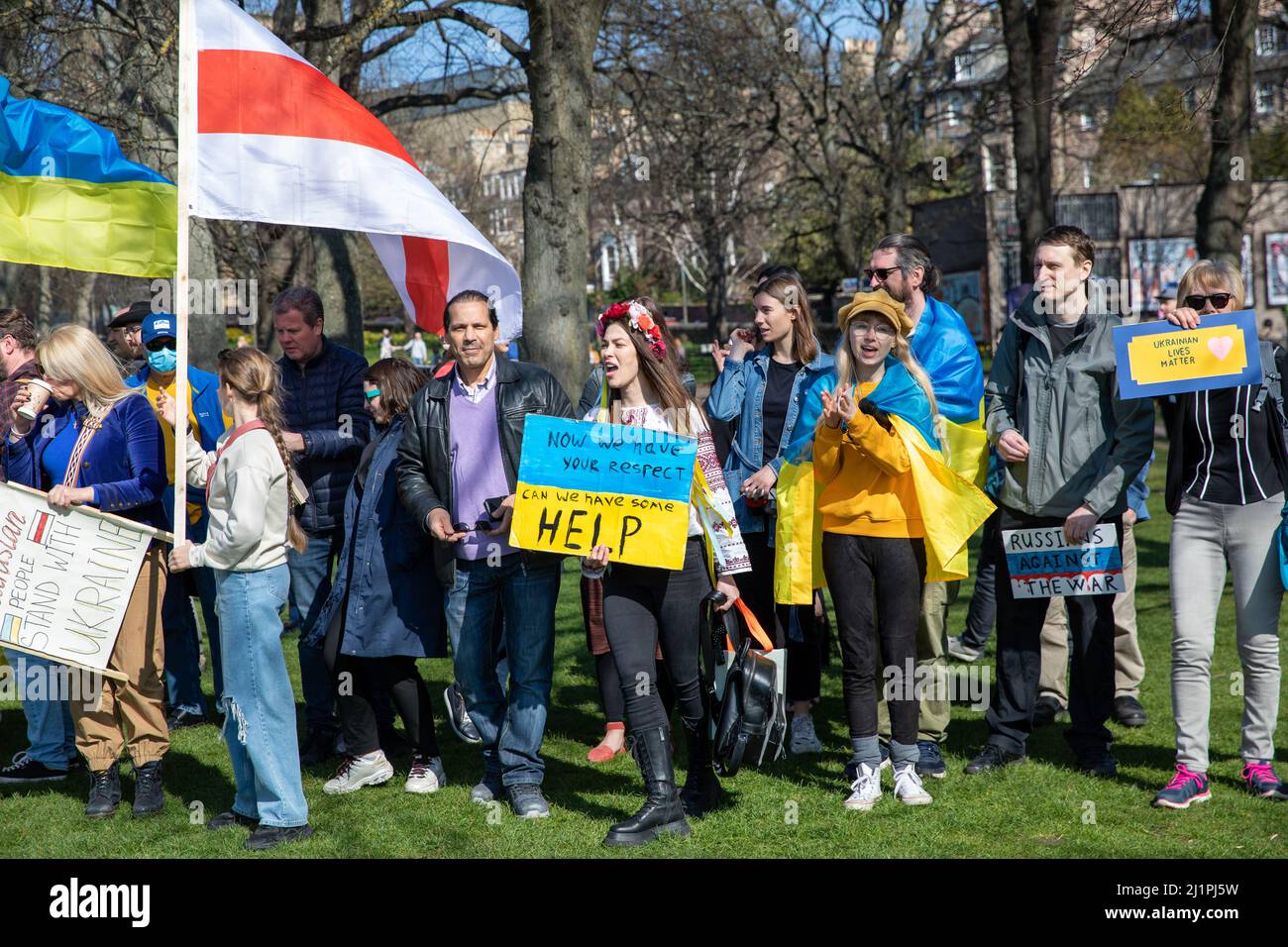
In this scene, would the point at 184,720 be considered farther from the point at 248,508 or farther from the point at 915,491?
the point at 915,491

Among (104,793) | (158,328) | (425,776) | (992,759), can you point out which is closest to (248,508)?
(425,776)

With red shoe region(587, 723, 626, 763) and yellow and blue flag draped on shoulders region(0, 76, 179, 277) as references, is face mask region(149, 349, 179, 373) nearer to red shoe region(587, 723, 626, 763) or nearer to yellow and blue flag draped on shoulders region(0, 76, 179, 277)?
yellow and blue flag draped on shoulders region(0, 76, 179, 277)

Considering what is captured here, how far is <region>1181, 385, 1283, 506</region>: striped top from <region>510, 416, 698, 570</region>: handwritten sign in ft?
6.82

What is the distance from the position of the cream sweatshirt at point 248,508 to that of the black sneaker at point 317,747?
5.60 feet

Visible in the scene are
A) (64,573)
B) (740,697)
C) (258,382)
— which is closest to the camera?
(258,382)

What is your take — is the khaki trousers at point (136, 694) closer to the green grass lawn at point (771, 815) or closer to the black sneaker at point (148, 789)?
the black sneaker at point (148, 789)

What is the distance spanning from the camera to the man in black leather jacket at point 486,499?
5.35 meters

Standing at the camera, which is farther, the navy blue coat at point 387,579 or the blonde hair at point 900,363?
the navy blue coat at point 387,579

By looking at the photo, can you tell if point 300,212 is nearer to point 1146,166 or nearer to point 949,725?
point 949,725

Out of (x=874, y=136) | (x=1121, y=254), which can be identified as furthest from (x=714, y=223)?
(x=1121, y=254)

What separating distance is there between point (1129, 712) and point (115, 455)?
16.6 ft

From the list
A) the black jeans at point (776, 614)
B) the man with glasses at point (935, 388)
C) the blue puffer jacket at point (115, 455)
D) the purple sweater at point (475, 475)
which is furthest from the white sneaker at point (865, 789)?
the blue puffer jacket at point (115, 455)

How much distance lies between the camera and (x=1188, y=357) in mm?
5129
